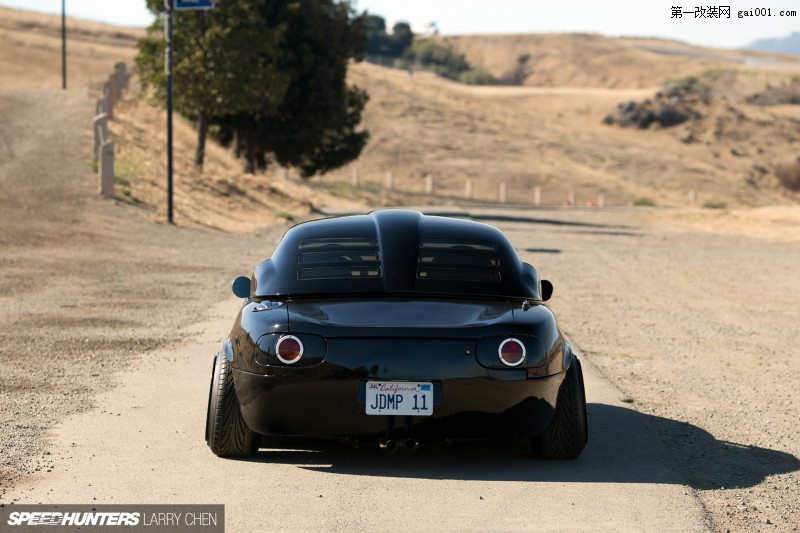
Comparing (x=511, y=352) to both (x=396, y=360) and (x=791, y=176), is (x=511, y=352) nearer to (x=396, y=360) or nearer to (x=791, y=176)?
(x=396, y=360)

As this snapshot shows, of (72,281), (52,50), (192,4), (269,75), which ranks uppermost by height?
(192,4)

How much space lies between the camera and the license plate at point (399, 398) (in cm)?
682

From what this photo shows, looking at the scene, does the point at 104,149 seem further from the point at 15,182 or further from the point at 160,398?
the point at 160,398

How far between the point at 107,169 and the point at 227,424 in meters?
22.6

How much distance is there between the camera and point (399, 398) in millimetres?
6832

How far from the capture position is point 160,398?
940 centimetres

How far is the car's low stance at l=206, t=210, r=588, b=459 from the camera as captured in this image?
6.82 meters

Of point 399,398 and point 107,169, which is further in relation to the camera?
point 107,169

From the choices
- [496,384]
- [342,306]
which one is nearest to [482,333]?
[496,384]

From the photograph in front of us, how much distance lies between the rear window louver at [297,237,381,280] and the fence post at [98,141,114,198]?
71.1 feet

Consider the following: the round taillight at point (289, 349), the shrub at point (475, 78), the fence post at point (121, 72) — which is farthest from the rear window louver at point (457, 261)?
the shrub at point (475, 78)

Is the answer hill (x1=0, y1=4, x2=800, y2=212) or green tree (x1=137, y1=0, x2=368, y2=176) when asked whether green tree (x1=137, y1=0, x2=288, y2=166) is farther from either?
hill (x1=0, y1=4, x2=800, y2=212)

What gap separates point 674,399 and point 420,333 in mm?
3701

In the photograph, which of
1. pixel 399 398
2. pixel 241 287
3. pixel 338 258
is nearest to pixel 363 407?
pixel 399 398
